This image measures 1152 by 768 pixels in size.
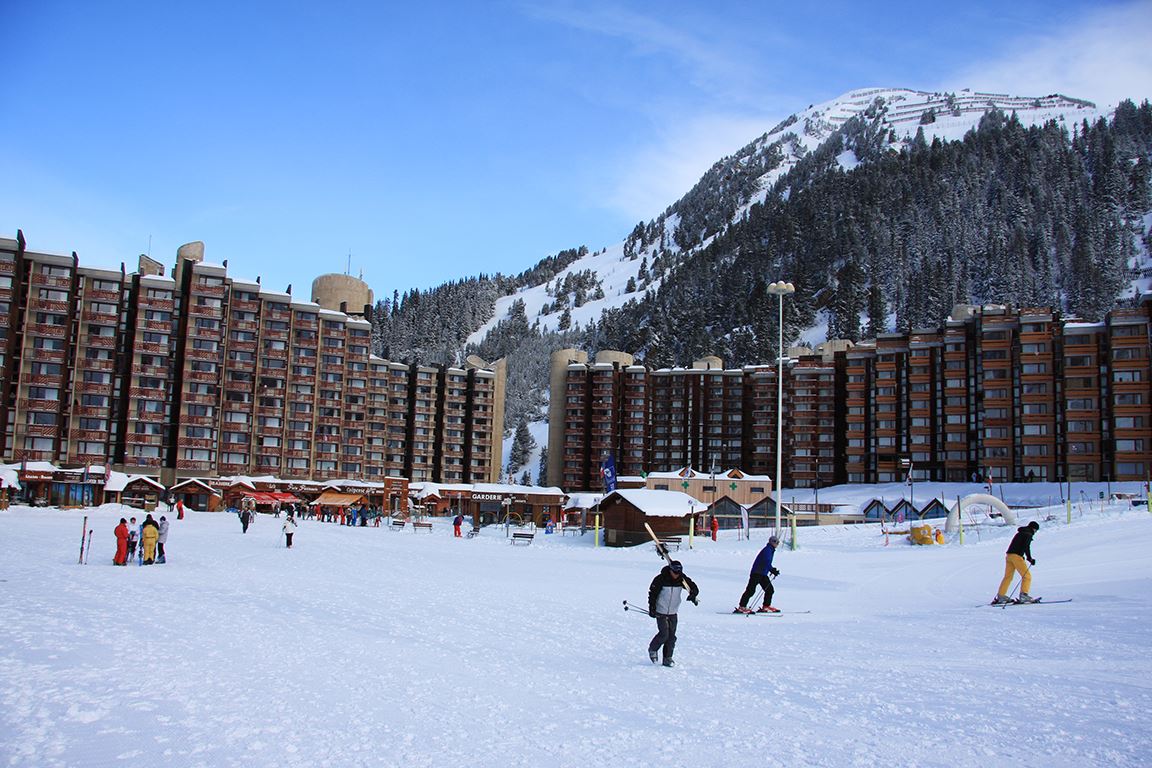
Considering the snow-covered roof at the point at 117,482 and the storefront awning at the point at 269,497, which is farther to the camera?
the storefront awning at the point at 269,497

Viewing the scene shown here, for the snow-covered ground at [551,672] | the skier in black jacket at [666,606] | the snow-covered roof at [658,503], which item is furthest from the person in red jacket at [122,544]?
the snow-covered roof at [658,503]

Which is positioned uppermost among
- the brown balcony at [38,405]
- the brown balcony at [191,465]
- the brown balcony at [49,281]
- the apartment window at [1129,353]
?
the brown balcony at [49,281]

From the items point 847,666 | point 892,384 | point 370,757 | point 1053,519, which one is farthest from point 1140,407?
point 370,757

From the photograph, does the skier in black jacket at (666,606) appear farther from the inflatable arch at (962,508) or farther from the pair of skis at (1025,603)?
the inflatable arch at (962,508)

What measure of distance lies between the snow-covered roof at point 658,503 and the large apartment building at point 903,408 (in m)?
35.5

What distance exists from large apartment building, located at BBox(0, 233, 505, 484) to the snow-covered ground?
232ft

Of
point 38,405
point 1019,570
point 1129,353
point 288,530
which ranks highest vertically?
point 1129,353

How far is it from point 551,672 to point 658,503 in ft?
133

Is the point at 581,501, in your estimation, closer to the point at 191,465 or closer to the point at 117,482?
the point at 191,465

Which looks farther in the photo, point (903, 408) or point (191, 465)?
point (903, 408)

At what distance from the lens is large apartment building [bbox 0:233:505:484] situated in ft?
291

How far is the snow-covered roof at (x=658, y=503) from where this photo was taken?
51719 mm

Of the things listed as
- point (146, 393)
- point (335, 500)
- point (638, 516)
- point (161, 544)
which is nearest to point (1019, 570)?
point (161, 544)

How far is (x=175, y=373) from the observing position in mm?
96938
